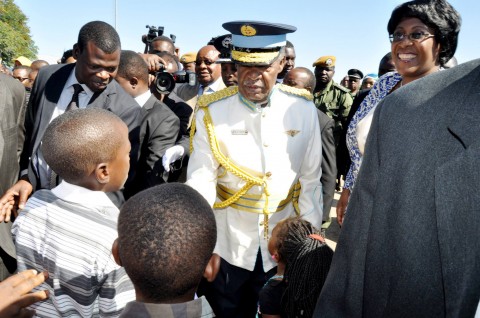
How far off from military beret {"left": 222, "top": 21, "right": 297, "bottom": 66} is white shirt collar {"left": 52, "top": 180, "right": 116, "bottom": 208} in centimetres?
108

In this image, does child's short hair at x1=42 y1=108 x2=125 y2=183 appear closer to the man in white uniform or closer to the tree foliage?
the man in white uniform

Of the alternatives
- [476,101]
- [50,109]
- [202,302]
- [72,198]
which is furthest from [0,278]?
[476,101]

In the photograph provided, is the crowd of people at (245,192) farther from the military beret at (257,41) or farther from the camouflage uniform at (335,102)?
the camouflage uniform at (335,102)

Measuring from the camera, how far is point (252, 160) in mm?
2262

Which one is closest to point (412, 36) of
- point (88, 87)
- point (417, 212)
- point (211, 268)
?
point (417, 212)

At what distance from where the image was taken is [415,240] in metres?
0.92

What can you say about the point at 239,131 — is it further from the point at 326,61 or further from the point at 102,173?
the point at 326,61

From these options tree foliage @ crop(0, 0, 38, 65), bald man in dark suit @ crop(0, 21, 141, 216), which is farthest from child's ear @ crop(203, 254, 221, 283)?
tree foliage @ crop(0, 0, 38, 65)

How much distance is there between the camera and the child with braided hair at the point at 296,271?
1.74 m

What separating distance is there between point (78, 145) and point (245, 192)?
974 mm

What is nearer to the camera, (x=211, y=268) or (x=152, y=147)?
(x=211, y=268)

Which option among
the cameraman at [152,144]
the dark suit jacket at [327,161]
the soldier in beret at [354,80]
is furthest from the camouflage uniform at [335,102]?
the cameraman at [152,144]

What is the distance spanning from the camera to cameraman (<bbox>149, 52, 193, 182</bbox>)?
2.82 meters

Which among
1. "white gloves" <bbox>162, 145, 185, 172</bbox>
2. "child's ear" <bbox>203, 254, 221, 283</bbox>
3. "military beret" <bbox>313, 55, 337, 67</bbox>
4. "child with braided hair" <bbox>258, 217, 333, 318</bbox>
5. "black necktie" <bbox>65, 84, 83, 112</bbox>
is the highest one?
"military beret" <bbox>313, 55, 337, 67</bbox>
